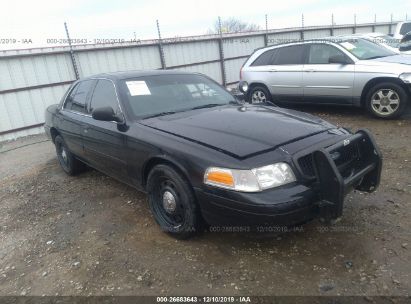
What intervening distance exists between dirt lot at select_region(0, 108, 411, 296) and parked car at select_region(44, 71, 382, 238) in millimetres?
345

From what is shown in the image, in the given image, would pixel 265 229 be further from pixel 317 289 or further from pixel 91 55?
pixel 91 55

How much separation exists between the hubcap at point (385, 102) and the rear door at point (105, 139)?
5.12 metres

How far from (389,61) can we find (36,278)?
6.81m

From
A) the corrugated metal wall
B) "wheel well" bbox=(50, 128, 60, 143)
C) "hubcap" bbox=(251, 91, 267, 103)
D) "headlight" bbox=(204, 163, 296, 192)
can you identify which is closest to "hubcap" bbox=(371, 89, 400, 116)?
"hubcap" bbox=(251, 91, 267, 103)

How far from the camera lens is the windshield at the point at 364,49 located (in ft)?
23.7

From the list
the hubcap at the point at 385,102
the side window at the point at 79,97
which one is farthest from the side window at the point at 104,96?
the hubcap at the point at 385,102

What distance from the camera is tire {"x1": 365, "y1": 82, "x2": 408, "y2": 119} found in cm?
655

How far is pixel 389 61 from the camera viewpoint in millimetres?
6793

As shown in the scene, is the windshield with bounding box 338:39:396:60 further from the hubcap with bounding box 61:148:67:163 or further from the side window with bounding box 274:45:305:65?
the hubcap with bounding box 61:148:67:163

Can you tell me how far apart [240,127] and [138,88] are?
54.7 inches

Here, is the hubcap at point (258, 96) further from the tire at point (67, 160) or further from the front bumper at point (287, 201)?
the front bumper at point (287, 201)

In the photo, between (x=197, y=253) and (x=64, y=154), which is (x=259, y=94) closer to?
A: (x=64, y=154)

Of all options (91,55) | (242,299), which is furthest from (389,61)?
(91,55)

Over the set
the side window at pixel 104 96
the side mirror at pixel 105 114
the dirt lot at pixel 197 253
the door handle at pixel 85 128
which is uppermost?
the side window at pixel 104 96
